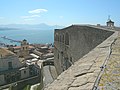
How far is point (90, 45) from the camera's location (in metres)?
10.3

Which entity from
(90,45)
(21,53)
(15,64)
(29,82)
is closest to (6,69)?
(15,64)

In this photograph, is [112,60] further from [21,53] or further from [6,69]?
[21,53]

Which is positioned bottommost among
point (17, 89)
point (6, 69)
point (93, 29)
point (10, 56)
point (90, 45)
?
point (17, 89)

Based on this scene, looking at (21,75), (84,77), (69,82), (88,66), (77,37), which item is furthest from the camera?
(21,75)

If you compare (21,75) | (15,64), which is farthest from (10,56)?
(21,75)

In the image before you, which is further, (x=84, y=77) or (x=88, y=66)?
(x=88, y=66)

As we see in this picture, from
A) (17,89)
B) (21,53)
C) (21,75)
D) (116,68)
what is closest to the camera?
(116,68)

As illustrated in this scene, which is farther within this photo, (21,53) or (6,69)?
(21,53)

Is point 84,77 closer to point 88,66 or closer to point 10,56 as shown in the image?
point 88,66

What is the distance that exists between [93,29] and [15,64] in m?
17.6

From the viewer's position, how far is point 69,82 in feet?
6.86

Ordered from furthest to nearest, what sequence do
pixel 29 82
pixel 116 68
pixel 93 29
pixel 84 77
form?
pixel 29 82 < pixel 93 29 < pixel 116 68 < pixel 84 77

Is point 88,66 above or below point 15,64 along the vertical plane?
above

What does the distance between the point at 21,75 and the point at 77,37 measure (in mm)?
13962
